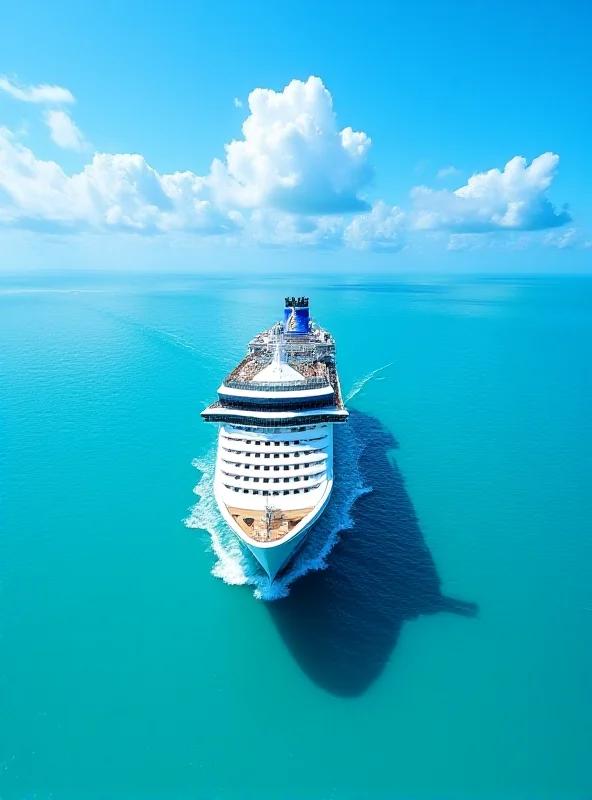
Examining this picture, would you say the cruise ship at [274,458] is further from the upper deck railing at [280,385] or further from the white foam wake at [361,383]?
the white foam wake at [361,383]

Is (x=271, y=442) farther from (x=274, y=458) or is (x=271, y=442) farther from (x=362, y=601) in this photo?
(x=362, y=601)

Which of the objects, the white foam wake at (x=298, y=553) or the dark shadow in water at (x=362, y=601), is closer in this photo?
the dark shadow in water at (x=362, y=601)

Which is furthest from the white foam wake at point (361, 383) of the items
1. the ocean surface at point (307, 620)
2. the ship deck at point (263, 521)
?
the ship deck at point (263, 521)

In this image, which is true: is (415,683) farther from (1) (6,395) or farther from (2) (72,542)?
(1) (6,395)

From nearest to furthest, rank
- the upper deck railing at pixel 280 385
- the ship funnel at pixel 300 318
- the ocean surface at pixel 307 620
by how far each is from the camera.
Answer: the ocean surface at pixel 307 620
the upper deck railing at pixel 280 385
the ship funnel at pixel 300 318

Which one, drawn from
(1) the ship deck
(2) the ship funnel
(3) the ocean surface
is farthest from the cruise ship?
(2) the ship funnel

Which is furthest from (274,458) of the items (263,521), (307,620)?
(307,620)
